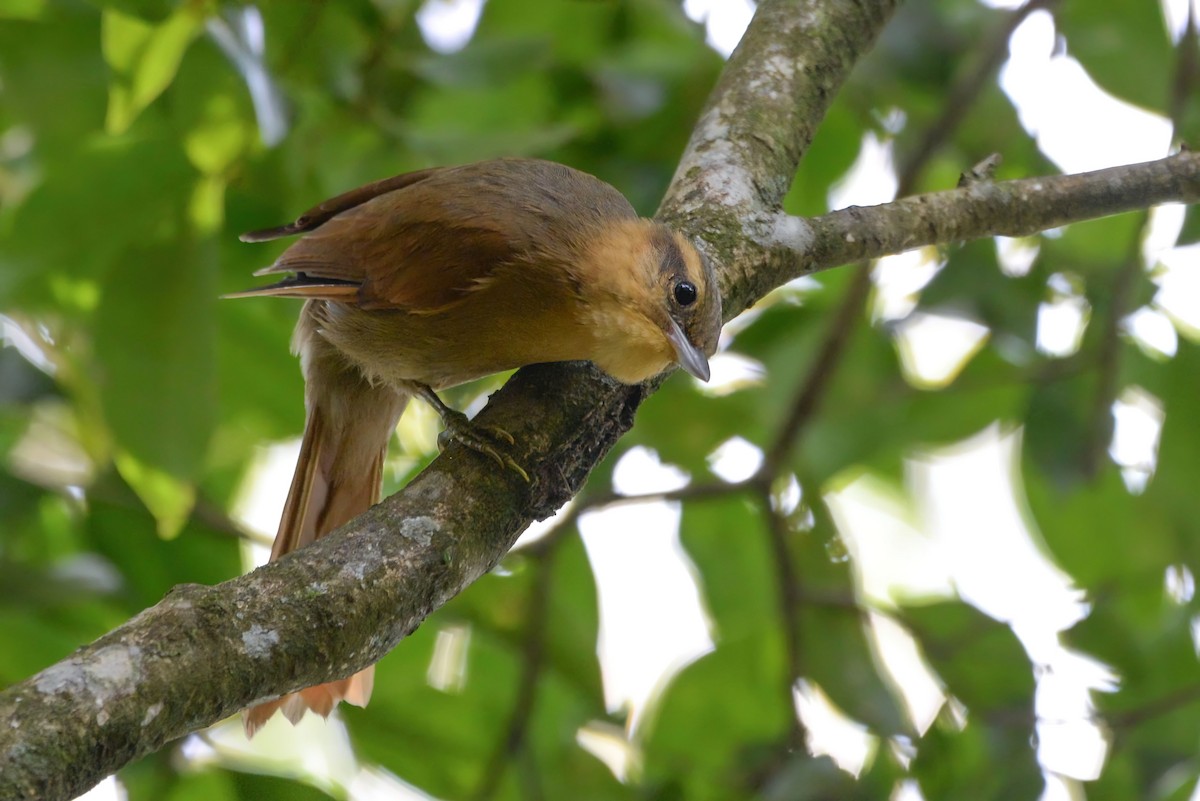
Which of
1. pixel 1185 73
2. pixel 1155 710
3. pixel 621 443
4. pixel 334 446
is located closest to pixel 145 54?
pixel 334 446

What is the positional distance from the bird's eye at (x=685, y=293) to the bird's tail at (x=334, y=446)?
1.03 m

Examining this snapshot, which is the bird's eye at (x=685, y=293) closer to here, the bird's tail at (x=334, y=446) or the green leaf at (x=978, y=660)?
the bird's tail at (x=334, y=446)

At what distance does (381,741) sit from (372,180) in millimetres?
1530

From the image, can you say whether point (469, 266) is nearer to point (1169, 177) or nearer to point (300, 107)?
point (300, 107)

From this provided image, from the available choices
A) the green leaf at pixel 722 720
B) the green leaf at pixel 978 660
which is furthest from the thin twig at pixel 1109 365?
the green leaf at pixel 722 720

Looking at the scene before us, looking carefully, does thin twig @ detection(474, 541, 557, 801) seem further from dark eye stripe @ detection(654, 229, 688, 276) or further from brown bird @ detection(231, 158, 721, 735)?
dark eye stripe @ detection(654, 229, 688, 276)

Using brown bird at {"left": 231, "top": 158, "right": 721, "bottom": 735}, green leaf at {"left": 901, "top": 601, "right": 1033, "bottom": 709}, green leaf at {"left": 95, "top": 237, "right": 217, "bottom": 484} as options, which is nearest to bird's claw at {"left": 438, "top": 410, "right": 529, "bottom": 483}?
brown bird at {"left": 231, "top": 158, "right": 721, "bottom": 735}

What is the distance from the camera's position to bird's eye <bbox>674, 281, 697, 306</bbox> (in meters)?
2.43

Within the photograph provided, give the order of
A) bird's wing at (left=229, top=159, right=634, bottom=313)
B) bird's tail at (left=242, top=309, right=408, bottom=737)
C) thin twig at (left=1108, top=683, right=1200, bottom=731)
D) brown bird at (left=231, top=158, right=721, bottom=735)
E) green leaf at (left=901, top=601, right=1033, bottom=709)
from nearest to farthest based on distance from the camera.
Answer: brown bird at (left=231, top=158, right=721, bottom=735), bird's wing at (left=229, top=159, right=634, bottom=313), bird's tail at (left=242, top=309, right=408, bottom=737), thin twig at (left=1108, top=683, right=1200, bottom=731), green leaf at (left=901, top=601, right=1033, bottom=709)

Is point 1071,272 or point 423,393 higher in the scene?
point 1071,272

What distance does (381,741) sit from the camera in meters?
3.15

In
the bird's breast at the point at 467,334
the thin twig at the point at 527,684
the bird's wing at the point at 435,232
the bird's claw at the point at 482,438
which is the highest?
the bird's wing at the point at 435,232

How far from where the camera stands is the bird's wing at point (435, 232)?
270 cm

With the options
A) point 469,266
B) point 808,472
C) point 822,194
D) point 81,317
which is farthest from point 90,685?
point 822,194
